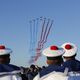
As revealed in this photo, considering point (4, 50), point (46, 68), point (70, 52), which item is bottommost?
point (70, 52)

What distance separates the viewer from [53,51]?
438 inches

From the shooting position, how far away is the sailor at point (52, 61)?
10.4 meters

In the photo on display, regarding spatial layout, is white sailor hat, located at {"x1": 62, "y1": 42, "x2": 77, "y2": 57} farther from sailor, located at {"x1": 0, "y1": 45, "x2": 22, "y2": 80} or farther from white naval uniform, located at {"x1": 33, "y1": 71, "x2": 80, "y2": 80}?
Result: white naval uniform, located at {"x1": 33, "y1": 71, "x2": 80, "y2": 80}

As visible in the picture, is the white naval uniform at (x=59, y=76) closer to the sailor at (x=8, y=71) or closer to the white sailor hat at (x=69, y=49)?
the sailor at (x=8, y=71)

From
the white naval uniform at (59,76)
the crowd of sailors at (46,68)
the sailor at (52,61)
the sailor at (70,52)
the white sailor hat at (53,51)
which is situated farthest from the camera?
the sailor at (70,52)

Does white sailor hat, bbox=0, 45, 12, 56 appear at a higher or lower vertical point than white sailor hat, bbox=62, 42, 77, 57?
higher

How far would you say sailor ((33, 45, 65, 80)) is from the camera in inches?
411

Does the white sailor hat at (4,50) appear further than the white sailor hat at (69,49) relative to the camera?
No

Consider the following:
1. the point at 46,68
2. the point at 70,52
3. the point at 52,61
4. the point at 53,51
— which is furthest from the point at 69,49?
the point at 46,68

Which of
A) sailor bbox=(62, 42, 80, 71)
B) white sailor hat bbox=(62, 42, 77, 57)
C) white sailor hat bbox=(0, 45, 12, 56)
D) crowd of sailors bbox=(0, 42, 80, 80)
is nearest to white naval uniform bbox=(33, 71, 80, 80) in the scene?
crowd of sailors bbox=(0, 42, 80, 80)

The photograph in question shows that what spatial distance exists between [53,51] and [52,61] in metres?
0.31

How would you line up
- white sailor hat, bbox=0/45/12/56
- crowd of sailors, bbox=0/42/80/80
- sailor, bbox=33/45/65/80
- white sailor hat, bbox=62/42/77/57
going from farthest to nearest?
white sailor hat, bbox=62/42/77/57 → white sailor hat, bbox=0/45/12/56 → sailor, bbox=33/45/65/80 → crowd of sailors, bbox=0/42/80/80

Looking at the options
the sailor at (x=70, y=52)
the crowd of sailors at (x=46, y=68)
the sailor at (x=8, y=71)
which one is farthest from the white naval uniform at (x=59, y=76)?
the sailor at (x=70, y=52)

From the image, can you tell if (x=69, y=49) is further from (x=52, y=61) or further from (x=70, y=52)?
(x=52, y=61)
